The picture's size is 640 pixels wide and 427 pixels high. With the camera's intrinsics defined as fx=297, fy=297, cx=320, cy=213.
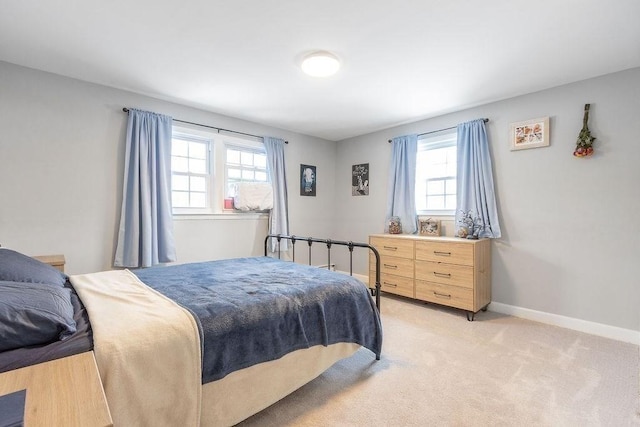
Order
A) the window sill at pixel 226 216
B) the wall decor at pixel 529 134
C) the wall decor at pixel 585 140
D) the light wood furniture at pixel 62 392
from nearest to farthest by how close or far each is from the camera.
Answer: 1. the light wood furniture at pixel 62 392
2. the wall decor at pixel 585 140
3. the wall decor at pixel 529 134
4. the window sill at pixel 226 216

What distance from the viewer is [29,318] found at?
1055 millimetres

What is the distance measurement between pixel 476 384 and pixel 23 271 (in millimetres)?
2708

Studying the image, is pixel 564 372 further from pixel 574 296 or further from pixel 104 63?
pixel 104 63

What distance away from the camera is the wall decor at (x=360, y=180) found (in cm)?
465

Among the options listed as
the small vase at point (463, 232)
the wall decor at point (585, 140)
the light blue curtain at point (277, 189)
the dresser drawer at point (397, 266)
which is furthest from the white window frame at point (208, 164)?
the wall decor at point (585, 140)

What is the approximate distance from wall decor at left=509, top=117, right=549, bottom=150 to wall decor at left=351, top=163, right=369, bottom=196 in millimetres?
1983

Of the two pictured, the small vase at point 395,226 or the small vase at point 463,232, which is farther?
the small vase at point 395,226

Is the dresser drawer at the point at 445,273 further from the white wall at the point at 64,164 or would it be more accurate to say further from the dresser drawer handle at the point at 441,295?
the white wall at the point at 64,164

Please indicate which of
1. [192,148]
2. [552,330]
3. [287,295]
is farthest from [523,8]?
[192,148]

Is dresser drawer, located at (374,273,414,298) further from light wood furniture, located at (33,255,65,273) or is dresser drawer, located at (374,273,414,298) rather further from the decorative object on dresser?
light wood furniture, located at (33,255,65,273)

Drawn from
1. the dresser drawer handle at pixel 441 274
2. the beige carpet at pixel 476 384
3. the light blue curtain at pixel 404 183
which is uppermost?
the light blue curtain at pixel 404 183

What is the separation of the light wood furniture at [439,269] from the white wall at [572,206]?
15.6 inches

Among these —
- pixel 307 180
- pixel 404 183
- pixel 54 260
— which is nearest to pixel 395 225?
pixel 404 183

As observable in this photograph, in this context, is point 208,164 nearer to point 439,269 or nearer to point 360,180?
point 360,180
